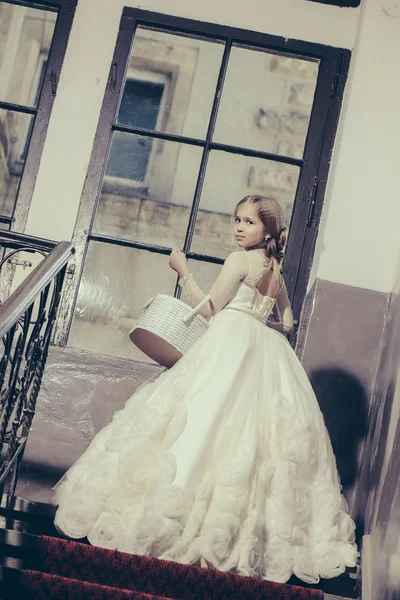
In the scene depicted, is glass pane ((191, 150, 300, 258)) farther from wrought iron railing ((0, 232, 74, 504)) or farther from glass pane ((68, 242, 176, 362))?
wrought iron railing ((0, 232, 74, 504))

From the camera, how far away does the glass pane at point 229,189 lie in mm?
5277

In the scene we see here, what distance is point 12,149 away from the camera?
5535mm

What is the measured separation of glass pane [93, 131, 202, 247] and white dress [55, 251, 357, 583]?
140 centimetres

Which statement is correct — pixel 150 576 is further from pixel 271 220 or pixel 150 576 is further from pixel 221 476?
pixel 271 220

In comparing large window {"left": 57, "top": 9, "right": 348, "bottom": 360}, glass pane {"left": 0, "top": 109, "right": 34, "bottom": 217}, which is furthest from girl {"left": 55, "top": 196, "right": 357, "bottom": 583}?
glass pane {"left": 0, "top": 109, "right": 34, "bottom": 217}

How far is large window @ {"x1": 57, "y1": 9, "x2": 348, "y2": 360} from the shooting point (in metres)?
5.20

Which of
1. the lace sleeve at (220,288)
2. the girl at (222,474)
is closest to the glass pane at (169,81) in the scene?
the lace sleeve at (220,288)

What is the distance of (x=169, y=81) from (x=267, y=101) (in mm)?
596

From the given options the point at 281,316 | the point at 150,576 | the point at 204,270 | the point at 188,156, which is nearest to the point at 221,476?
the point at 150,576

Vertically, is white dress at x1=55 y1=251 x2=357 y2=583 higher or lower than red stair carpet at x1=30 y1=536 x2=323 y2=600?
higher

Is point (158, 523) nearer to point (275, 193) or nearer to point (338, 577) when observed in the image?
point (338, 577)

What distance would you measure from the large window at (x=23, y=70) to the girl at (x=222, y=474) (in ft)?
6.69

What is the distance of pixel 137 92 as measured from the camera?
545 cm

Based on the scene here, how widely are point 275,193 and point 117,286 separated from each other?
1072mm
